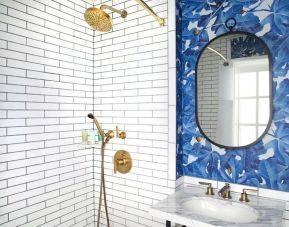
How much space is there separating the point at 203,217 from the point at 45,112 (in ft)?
4.83

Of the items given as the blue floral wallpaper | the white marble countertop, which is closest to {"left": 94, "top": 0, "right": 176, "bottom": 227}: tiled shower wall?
the blue floral wallpaper

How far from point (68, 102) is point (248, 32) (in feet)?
5.39

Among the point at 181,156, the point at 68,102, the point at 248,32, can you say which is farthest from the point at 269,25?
the point at 68,102

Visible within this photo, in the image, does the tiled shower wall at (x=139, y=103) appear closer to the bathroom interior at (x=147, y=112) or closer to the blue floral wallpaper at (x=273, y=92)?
the bathroom interior at (x=147, y=112)

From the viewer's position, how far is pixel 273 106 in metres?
1.66

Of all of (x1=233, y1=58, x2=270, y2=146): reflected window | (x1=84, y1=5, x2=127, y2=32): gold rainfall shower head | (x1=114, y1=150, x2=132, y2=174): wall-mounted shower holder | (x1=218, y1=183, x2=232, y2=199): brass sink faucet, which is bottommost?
(x1=218, y1=183, x2=232, y2=199): brass sink faucet

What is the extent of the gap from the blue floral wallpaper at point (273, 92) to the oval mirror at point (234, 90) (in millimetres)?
51

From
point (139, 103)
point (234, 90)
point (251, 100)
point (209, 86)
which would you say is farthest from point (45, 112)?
point (251, 100)

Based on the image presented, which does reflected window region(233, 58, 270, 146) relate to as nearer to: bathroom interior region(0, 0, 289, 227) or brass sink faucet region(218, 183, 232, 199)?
bathroom interior region(0, 0, 289, 227)

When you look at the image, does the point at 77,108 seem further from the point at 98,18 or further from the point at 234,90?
the point at 234,90

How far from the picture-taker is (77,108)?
2256mm

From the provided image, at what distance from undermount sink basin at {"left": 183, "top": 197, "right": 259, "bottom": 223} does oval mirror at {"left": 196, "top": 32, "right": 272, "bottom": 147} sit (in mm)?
441

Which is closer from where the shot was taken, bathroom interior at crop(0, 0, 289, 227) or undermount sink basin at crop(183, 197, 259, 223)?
undermount sink basin at crop(183, 197, 259, 223)

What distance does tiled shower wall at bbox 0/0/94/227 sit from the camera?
1716 mm
